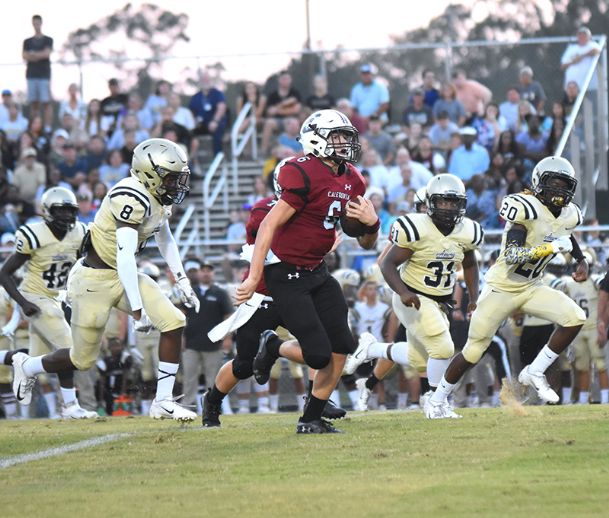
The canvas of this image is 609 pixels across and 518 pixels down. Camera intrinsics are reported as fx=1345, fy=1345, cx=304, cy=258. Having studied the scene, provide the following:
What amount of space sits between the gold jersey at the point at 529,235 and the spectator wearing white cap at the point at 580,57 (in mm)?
8095

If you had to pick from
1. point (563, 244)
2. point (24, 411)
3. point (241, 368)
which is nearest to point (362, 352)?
point (563, 244)

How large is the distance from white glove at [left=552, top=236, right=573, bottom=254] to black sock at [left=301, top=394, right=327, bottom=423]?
7.42 ft

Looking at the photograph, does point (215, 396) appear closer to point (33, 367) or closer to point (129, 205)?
point (129, 205)

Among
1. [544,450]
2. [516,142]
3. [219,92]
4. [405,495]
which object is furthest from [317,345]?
[219,92]

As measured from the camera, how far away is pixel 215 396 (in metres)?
9.12

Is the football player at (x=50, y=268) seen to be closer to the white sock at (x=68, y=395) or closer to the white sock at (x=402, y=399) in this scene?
the white sock at (x=68, y=395)

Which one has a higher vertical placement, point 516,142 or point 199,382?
point 516,142

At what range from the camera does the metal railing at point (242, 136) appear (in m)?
18.8

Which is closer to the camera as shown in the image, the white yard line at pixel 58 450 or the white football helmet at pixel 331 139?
the white yard line at pixel 58 450

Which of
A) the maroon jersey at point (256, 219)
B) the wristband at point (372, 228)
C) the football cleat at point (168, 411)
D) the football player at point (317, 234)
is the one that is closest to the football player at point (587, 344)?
the maroon jersey at point (256, 219)

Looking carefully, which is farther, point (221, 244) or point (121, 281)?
point (221, 244)

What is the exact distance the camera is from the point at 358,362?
1195 centimetres

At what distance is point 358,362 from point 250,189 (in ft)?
23.3

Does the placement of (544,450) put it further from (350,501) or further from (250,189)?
(250,189)
